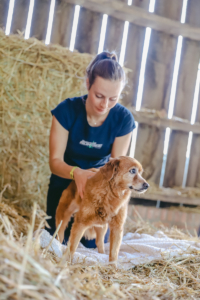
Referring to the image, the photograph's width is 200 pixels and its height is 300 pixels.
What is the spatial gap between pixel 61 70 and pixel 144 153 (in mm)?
2114

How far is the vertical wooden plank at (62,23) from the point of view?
4.74m

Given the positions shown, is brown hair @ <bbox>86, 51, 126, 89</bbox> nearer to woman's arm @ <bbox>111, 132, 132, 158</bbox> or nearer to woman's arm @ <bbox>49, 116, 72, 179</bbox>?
woman's arm @ <bbox>49, 116, 72, 179</bbox>

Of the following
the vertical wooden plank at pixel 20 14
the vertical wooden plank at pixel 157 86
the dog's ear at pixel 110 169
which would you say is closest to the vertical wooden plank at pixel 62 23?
the vertical wooden plank at pixel 20 14

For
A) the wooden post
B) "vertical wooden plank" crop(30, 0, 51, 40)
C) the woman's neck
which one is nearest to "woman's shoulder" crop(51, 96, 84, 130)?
the woman's neck

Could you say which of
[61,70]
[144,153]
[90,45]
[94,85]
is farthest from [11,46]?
[144,153]

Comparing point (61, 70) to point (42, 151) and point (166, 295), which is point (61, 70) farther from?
point (166, 295)

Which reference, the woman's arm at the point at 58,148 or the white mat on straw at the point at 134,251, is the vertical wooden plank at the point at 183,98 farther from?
the woman's arm at the point at 58,148

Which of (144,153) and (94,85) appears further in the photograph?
(144,153)

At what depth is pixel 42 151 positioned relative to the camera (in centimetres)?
438

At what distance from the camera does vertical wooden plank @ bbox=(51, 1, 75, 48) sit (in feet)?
15.5

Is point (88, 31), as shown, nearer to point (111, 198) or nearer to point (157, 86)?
point (157, 86)

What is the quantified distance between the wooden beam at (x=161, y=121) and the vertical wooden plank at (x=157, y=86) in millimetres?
205

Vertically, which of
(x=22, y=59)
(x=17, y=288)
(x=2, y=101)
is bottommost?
(x=17, y=288)

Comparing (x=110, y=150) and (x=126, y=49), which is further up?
(x=126, y=49)
